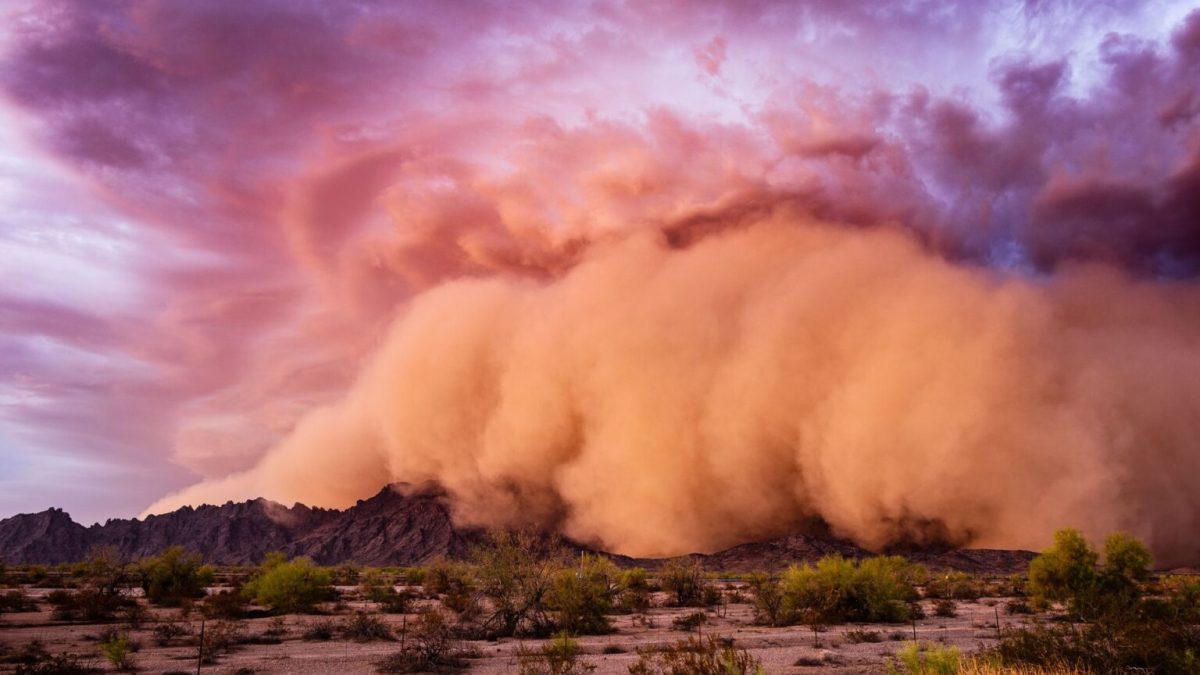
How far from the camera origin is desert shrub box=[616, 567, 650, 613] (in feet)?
170

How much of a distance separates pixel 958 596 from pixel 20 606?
2959 inches

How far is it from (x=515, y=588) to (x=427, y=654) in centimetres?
1046

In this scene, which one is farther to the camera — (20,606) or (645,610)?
(645,610)

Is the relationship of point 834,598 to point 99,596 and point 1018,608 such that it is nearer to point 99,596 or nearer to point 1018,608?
point 1018,608

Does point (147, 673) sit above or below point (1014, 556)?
above

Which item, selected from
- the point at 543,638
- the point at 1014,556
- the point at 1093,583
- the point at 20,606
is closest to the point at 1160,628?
the point at 543,638

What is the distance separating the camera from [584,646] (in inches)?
1228

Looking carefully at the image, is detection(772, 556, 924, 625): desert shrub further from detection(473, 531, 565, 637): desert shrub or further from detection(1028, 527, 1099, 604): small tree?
detection(473, 531, 565, 637): desert shrub

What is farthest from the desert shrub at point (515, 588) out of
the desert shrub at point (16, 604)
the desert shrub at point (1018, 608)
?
the desert shrub at point (1018, 608)

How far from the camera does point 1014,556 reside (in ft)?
565

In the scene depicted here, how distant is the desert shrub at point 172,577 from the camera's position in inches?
2191

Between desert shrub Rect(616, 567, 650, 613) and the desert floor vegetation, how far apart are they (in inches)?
7.8

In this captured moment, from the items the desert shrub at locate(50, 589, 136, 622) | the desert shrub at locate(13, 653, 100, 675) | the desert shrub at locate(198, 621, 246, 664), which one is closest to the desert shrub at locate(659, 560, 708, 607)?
the desert shrub at locate(198, 621, 246, 664)

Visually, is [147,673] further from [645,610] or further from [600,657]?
[645,610]
